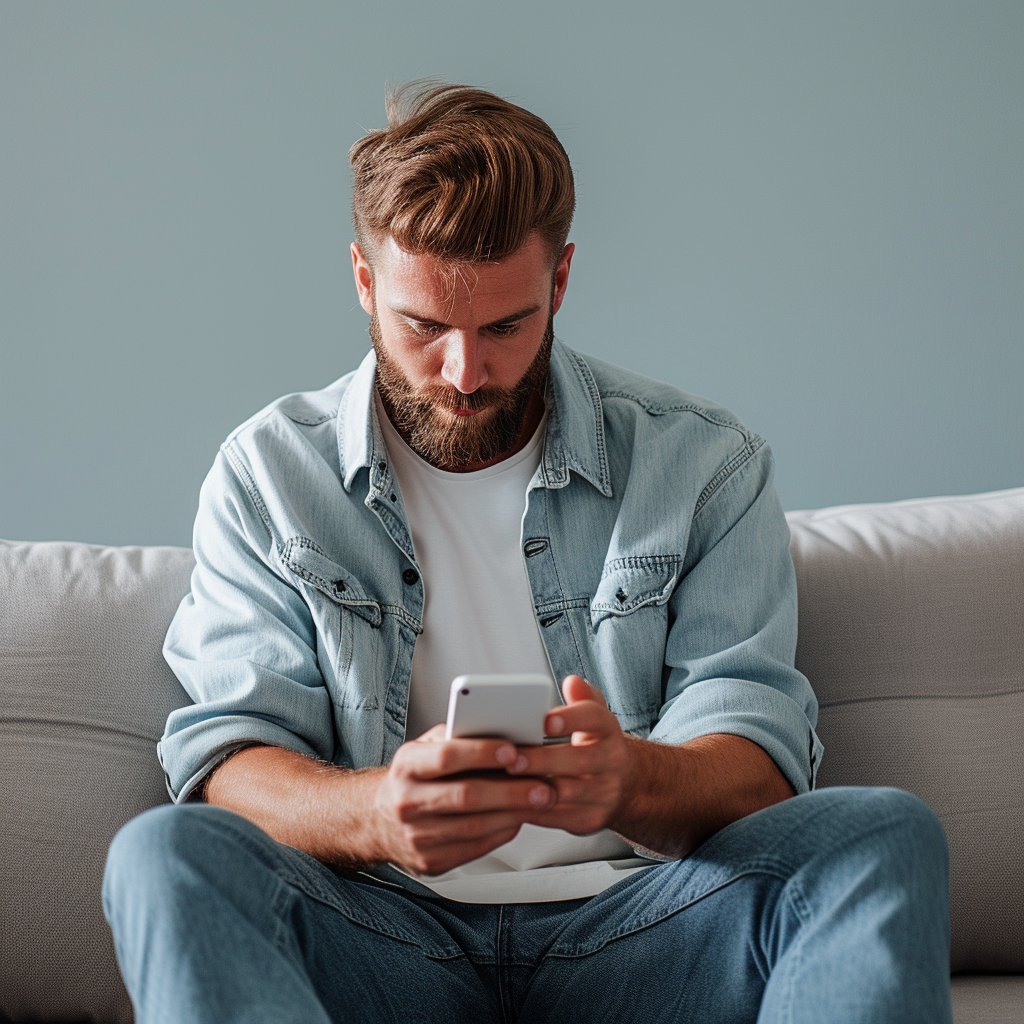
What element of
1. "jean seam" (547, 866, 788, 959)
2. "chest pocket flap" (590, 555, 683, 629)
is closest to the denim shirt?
"chest pocket flap" (590, 555, 683, 629)

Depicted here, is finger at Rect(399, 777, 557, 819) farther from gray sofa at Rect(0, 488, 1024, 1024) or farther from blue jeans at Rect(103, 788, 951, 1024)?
gray sofa at Rect(0, 488, 1024, 1024)

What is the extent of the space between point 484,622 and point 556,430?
9.9 inches

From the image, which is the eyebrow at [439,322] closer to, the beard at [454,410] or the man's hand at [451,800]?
the beard at [454,410]

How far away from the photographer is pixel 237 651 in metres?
1.18

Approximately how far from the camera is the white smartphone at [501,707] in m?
0.82

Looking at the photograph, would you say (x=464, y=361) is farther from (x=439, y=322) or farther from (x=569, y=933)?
(x=569, y=933)

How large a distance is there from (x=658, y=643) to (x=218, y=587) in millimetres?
503

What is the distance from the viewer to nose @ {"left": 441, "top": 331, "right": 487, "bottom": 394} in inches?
48.0

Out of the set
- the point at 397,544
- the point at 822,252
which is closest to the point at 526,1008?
the point at 397,544

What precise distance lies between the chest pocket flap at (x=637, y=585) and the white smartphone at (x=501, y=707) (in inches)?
14.5

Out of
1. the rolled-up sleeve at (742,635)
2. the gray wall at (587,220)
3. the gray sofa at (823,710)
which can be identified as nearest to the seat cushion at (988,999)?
the gray sofa at (823,710)

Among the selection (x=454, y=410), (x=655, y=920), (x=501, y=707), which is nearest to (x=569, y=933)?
(x=655, y=920)

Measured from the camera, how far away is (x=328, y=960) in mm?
897

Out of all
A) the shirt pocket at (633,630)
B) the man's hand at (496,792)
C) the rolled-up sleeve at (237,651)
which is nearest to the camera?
the man's hand at (496,792)
